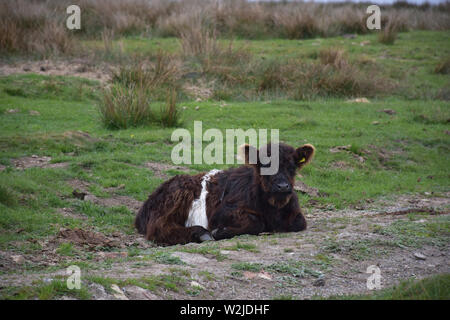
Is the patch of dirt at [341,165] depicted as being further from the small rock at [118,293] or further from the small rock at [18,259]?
the small rock at [118,293]

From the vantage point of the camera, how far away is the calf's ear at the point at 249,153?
8.56 meters

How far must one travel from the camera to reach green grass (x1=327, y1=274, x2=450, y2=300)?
5.40m

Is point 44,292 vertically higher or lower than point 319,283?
higher

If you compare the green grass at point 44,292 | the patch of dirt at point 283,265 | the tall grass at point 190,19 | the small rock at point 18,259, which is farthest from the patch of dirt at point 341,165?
the tall grass at point 190,19

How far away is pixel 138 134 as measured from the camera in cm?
1377

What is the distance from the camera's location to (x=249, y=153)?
8609mm

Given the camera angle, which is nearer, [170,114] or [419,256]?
[419,256]

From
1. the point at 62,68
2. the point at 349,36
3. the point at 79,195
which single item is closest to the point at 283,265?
the point at 79,195

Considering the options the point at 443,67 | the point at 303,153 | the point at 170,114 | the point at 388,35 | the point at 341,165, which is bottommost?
the point at 341,165

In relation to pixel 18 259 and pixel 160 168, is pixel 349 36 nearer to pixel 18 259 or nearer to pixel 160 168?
pixel 160 168

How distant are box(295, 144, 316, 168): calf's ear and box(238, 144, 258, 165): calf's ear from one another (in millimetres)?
624

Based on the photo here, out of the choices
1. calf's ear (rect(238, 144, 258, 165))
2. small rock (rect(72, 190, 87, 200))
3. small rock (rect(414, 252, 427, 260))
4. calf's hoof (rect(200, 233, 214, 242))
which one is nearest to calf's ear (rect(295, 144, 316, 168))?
calf's ear (rect(238, 144, 258, 165))

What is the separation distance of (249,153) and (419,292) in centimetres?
365
